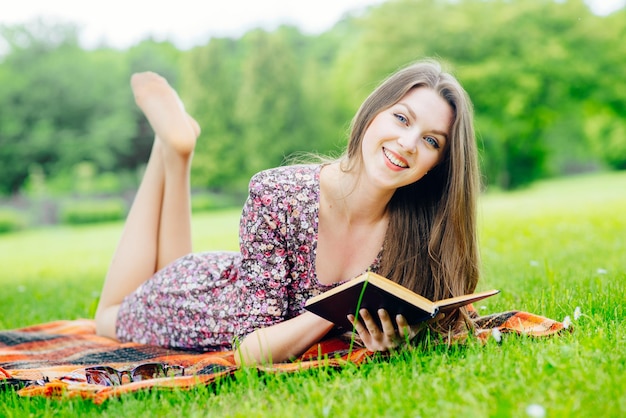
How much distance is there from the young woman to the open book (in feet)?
0.47

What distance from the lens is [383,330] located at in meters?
2.64

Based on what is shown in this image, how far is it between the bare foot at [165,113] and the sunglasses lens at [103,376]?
1.57 meters

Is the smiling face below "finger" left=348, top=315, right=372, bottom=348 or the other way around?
the other way around

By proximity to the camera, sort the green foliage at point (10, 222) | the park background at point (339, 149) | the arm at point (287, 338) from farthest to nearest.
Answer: the green foliage at point (10, 222)
the arm at point (287, 338)
the park background at point (339, 149)

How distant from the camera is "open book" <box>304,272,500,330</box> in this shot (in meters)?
2.33

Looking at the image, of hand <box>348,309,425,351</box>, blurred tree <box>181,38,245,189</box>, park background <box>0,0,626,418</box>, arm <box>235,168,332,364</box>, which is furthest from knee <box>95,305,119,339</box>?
blurred tree <box>181,38,245,189</box>

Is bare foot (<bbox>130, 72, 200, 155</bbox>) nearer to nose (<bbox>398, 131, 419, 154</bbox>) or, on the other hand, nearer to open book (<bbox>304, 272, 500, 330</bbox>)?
nose (<bbox>398, 131, 419, 154</bbox>)

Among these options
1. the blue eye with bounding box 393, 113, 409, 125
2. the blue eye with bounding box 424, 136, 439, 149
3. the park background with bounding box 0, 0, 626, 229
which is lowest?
the blue eye with bounding box 424, 136, 439, 149

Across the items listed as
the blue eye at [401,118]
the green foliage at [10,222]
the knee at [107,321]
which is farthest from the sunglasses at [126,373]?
the green foliage at [10,222]

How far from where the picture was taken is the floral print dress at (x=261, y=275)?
3.09 meters

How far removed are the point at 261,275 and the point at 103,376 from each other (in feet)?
2.72

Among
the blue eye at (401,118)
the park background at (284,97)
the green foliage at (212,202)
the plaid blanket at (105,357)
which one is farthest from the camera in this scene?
the green foliage at (212,202)

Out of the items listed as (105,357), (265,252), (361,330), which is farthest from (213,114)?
(361,330)

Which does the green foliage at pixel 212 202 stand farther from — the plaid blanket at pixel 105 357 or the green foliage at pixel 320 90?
the plaid blanket at pixel 105 357
